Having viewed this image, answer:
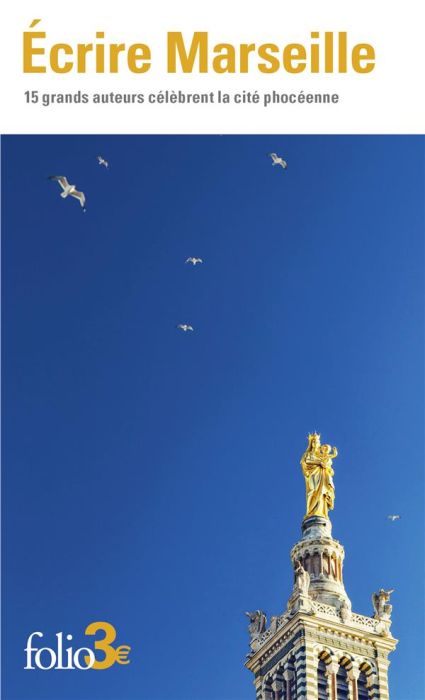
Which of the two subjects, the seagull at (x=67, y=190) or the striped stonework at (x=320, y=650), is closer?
the seagull at (x=67, y=190)

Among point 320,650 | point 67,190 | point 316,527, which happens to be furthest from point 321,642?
point 67,190

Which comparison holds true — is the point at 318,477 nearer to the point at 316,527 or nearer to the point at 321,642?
the point at 316,527

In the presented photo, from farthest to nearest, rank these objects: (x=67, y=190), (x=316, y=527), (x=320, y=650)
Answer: (x=316, y=527), (x=320, y=650), (x=67, y=190)

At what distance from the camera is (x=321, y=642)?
286 ft

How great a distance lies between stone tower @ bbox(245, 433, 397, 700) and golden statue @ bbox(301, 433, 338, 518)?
9.54 feet

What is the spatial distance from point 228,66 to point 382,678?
55.4m

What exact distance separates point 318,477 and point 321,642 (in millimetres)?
14579

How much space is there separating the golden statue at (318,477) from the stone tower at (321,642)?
2.91 meters

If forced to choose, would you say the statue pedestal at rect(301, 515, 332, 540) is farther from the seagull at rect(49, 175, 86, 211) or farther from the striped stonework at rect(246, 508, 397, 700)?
the seagull at rect(49, 175, 86, 211)

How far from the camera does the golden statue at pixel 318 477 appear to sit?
9712cm

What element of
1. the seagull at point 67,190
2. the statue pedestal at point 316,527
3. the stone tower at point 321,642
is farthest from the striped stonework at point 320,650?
the seagull at point 67,190

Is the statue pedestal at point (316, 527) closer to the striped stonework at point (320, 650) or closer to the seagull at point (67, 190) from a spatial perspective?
the striped stonework at point (320, 650)

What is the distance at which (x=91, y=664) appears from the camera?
47594 mm

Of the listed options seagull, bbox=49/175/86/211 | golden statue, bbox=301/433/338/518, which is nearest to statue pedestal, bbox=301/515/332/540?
golden statue, bbox=301/433/338/518
